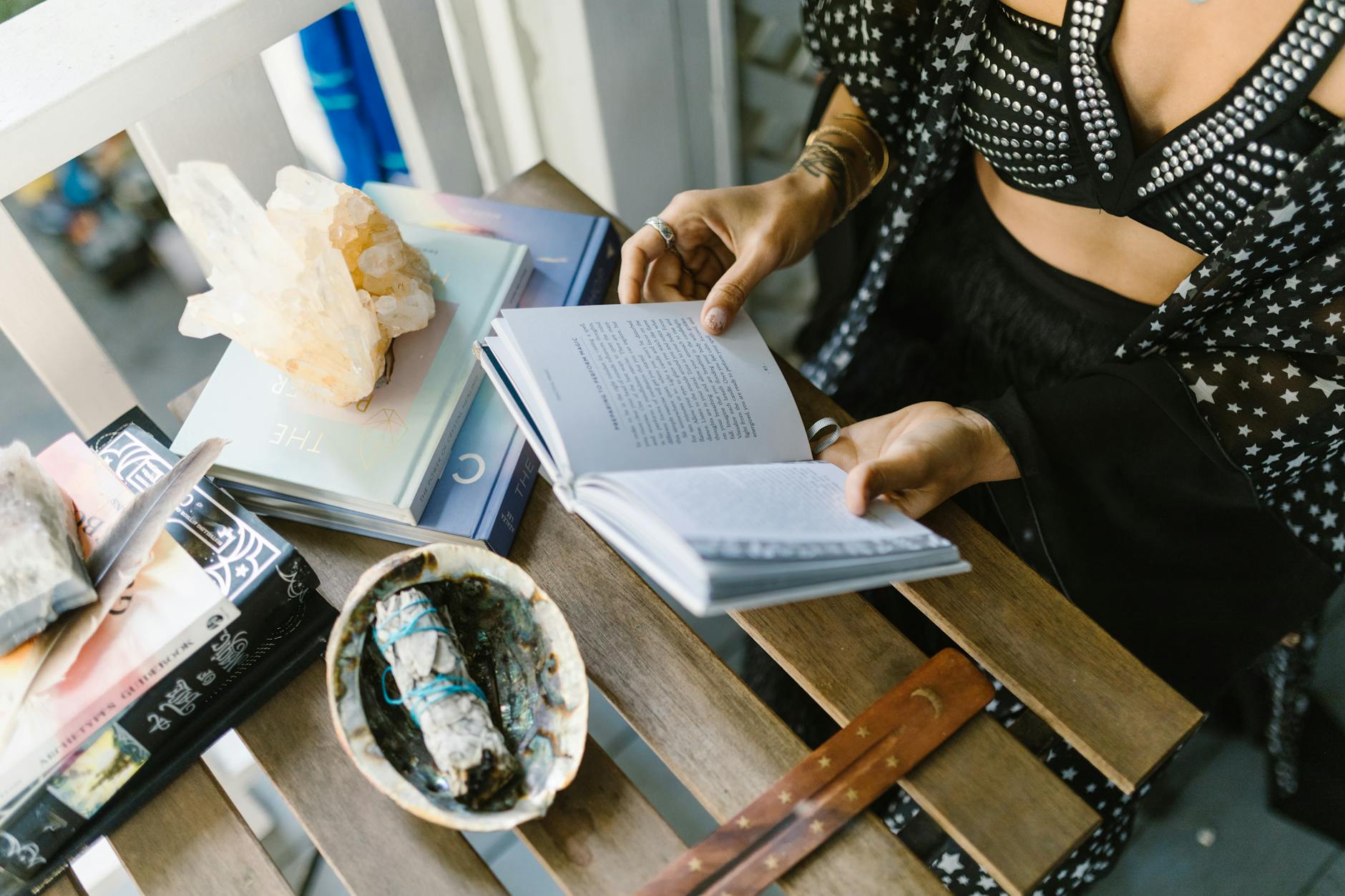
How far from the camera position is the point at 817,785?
0.55m

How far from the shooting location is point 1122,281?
0.79 metres

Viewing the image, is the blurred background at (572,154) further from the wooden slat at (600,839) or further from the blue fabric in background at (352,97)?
the wooden slat at (600,839)

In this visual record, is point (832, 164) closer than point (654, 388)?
No

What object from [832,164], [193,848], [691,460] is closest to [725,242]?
[832,164]

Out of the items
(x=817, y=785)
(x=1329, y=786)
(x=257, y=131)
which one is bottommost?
(x=1329, y=786)

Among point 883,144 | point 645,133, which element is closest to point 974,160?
point 883,144

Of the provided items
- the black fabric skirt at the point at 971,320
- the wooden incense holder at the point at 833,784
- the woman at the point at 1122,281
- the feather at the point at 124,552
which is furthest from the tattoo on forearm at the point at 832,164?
the feather at the point at 124,552

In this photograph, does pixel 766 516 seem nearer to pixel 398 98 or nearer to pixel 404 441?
pixel 404 441

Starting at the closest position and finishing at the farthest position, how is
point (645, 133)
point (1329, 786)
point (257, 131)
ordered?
point (257, 131) < point (1329, 786) < point (645, 133)

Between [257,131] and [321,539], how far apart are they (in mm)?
428

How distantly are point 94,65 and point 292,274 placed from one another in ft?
0.86

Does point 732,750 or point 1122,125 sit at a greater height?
point 1122,125

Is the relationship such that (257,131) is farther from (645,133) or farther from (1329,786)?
(1329,786)

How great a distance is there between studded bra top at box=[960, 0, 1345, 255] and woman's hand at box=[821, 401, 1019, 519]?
214 millimetres
